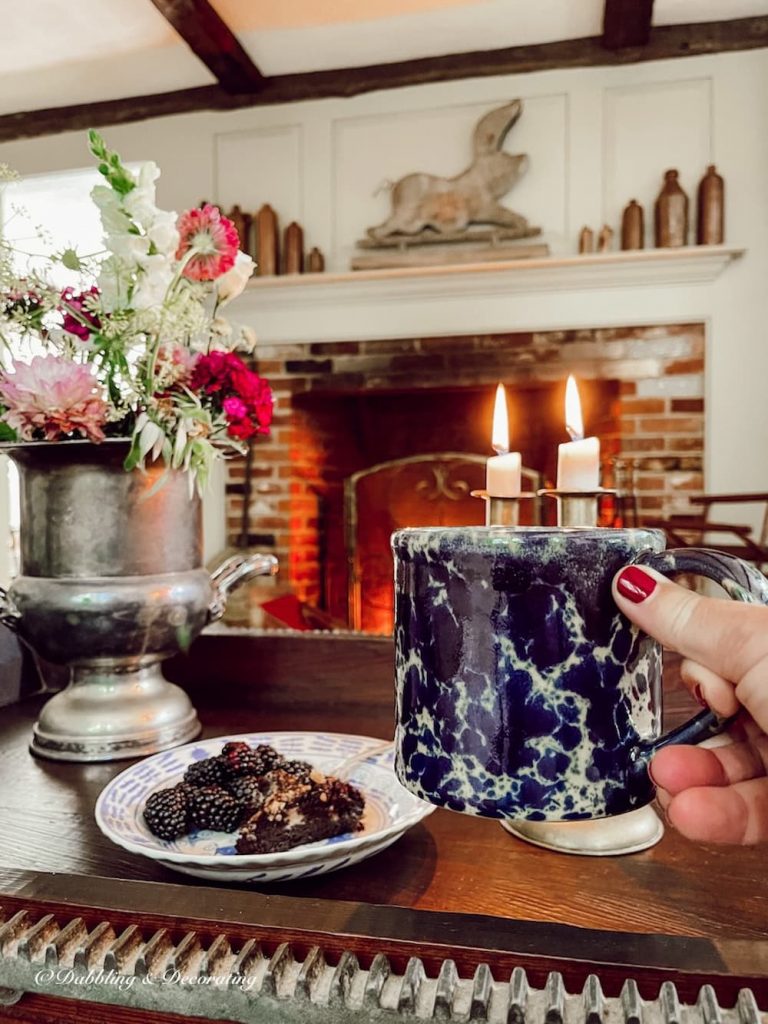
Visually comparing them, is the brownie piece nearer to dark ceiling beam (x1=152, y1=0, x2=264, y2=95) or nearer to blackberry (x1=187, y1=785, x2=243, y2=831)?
blackberry (x1=187, y1=785, x2=243, y2=831)

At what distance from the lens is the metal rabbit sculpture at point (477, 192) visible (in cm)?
293

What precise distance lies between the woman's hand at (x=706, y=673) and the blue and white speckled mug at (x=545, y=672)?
1cm

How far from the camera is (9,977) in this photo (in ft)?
1.21

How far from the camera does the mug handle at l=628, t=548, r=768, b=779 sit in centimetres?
34

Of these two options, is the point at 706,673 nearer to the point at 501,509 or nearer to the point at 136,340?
the point at 501,509

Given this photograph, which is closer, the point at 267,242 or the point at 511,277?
the point at 511,277

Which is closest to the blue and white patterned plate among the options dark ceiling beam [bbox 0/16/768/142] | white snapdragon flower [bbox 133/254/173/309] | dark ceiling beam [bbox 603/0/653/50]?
white snapdragon flower [bbox 133/254/173/309]

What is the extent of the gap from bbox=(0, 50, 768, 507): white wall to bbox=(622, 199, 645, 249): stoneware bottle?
9 centimetres

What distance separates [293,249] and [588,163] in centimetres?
114

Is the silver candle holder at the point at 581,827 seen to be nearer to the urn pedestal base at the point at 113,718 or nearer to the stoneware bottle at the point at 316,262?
the urn pedestal base at the point at 113,718

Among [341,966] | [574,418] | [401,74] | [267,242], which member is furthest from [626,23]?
[341,966]

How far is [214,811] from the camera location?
0.56 metres

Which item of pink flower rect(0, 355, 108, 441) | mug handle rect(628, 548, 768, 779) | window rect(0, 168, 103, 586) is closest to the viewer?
mug handle rect(628, 548, 768, 779)

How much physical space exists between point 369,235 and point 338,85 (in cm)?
63
